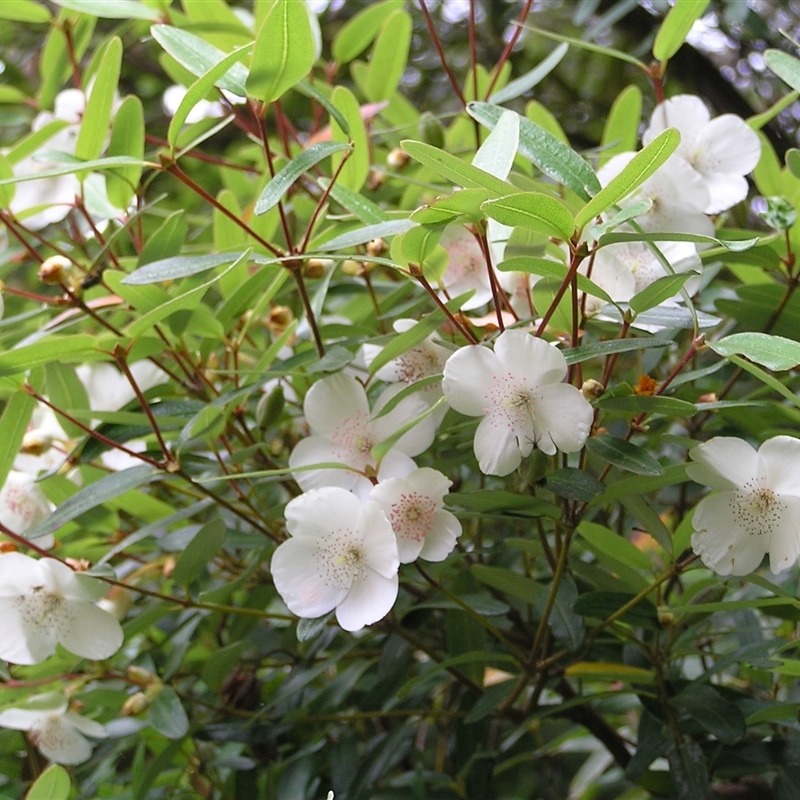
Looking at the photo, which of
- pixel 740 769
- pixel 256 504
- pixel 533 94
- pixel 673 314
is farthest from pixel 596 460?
pixel 533 94

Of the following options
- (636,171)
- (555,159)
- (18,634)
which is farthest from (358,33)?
(18,634)

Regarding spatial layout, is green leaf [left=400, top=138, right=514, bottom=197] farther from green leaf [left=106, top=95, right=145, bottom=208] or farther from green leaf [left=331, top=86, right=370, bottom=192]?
green leaf [left=106, top=95, right=145, bottom=208]

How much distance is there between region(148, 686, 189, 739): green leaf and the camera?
94cm

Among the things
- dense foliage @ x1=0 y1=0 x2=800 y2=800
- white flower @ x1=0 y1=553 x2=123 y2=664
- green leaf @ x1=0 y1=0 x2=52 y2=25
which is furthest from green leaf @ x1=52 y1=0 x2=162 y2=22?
white flower @ x1=0 y1=553 x2=123 y2=664

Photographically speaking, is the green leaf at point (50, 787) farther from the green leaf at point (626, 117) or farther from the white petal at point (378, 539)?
the green leaf at point (626, 117)

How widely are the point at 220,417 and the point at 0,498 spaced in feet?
0.87

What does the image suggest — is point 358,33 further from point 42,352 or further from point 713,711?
point 713,711

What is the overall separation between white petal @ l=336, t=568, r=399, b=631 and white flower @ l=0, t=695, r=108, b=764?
1.29 feet

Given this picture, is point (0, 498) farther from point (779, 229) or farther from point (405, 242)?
point (779, 229)

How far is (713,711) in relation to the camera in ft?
2.79

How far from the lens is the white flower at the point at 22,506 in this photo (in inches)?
36.7

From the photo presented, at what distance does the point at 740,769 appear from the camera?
0.92 meters

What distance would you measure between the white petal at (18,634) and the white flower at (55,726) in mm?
135

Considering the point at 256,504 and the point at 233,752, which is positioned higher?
the point at 256,504
